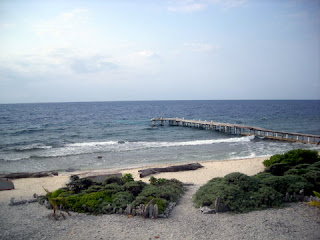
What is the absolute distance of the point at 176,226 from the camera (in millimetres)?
9000

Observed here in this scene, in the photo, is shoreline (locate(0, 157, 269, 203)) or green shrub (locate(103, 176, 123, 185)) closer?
green shrub (locate(103, 176, 123, 185))

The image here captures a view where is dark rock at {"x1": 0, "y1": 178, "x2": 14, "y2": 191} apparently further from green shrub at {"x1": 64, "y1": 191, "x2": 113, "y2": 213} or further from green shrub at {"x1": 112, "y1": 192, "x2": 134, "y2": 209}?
green shrub at {"x1": 112, "y1": 192, "x2": 134, "y2": 209}

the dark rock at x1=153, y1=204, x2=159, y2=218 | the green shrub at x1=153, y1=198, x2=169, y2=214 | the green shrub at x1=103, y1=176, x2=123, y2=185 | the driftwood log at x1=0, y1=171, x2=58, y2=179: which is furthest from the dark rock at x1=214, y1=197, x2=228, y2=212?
the driftwood log at x1=0, y1=171, x2=58, y2=179

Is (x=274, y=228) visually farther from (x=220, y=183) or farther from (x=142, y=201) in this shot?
(x=142, y=201)

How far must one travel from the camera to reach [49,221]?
9.57 meters

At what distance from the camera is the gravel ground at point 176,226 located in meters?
8.34

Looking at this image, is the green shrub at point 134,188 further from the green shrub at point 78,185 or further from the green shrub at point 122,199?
the green shrub at point 78,185

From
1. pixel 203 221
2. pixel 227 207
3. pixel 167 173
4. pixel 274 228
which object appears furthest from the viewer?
pixel 167 173

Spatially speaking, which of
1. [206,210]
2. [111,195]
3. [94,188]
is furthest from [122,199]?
[206,210]

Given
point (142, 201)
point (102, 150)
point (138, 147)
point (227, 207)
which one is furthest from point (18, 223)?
point (138, 147)

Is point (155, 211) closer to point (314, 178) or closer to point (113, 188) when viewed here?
point (113, 188)

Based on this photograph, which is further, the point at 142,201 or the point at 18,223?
the point at 142,201

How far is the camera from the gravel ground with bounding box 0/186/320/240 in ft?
27.4

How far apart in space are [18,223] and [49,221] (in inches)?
42.1
